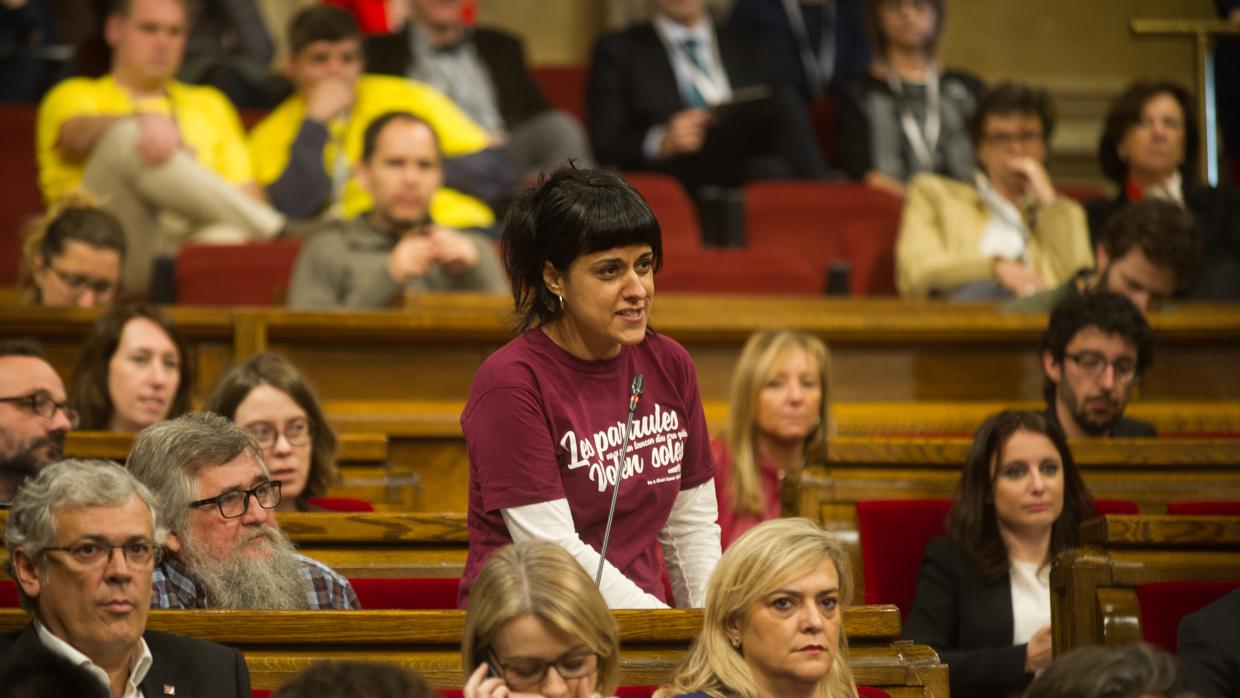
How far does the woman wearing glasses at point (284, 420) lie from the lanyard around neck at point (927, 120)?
9.97 ft

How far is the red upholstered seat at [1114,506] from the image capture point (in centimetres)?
324

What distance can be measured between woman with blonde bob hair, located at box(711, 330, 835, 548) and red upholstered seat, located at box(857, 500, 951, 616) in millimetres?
418

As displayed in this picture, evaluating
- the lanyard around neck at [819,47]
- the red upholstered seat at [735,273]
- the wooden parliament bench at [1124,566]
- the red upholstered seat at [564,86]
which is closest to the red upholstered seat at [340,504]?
the wooden parliament bench at [1124,566]

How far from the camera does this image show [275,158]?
534cm

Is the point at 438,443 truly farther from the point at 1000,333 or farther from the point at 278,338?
the point at 1000,333

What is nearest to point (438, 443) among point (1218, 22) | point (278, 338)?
point (278, 338)

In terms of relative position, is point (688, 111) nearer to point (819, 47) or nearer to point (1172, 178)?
point (819, 47)

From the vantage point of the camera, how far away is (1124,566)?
8.71ft

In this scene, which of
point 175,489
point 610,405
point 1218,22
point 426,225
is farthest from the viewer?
point 1218,22

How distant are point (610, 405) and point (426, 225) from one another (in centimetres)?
226

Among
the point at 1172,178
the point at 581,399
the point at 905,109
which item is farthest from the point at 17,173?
the point at 581,399

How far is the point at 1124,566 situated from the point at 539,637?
102cm

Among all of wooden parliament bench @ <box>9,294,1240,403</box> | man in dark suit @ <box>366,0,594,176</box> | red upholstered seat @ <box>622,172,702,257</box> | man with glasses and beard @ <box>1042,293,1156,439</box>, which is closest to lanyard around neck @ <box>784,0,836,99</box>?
man in dark suit @ <box>366,0,594,176</box>

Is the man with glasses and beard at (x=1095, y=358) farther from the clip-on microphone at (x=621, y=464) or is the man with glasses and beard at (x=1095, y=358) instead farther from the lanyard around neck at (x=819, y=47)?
the lanyard around neck at (x=819, y=47)
